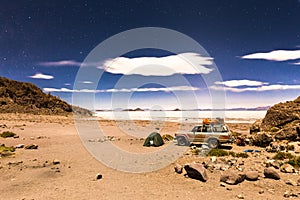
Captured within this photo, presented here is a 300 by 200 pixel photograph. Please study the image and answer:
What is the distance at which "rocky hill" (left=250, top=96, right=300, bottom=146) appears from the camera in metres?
19.1

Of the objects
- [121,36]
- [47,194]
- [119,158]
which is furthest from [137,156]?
[121,36]

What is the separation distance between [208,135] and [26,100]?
65480 millimetres

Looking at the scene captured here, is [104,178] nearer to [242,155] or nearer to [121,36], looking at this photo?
[242,155]

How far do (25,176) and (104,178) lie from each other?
3617 mm

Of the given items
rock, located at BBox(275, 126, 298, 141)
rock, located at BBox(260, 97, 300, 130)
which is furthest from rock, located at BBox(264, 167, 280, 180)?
rock, located at BBox(260, 97, 300, 130)

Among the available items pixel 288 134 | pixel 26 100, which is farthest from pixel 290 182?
pixel 26 100

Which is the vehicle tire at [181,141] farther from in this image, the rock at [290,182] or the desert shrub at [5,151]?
the desert shrub at [5,151]

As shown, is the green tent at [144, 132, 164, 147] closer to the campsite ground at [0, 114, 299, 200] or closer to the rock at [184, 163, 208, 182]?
the campsite ground at [0, 114, 299, 200]

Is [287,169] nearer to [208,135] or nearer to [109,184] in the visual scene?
[208,135]

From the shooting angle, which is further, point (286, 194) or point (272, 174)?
point (272, 174)

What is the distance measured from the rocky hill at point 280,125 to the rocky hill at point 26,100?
57089 mm

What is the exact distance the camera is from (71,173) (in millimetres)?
10953

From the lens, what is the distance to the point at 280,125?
75.9ft

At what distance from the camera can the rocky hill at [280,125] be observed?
1911 centimetres
